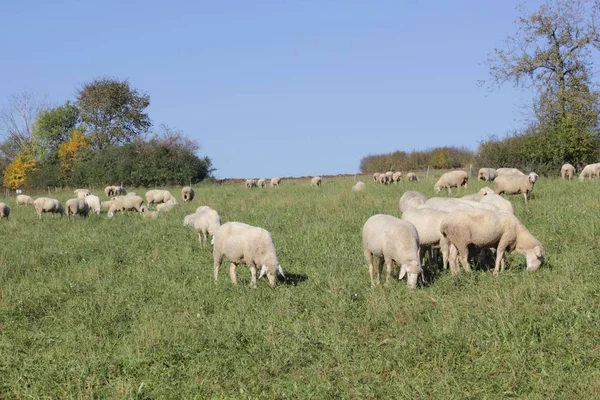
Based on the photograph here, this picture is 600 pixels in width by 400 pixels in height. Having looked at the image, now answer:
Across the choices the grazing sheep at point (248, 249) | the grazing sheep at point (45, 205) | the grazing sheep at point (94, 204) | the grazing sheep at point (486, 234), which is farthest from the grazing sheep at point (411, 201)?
the grazing sheep at point (45, 205)

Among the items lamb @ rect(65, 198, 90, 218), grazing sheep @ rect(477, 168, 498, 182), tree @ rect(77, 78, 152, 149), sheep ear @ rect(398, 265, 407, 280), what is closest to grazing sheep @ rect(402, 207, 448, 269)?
sheep ear @ rect(398, 265, 407, 280)

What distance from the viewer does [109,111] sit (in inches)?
2687

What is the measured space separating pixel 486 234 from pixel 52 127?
6921cm

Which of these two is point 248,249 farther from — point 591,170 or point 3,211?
point 591,170

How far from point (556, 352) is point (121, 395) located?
17.1 feet

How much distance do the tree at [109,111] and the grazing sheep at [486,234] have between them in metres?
61.7

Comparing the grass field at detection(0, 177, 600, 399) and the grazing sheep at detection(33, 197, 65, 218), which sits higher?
the grazing sheep at detection(33, 197, 65, 218)

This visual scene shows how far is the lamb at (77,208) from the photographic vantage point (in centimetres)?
2628

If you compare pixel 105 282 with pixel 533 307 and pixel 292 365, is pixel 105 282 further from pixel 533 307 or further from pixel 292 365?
pixel 533 307

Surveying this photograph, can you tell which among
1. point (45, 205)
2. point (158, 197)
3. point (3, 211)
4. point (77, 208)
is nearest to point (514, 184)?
point (158, 197)

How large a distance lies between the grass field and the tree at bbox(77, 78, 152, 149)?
5666cm

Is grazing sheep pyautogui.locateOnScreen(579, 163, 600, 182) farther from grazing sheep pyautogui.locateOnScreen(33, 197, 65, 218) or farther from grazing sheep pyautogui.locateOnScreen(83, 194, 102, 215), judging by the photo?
grazing sheep pyautogui.locateOnScreen(33, 197, 65, 218)

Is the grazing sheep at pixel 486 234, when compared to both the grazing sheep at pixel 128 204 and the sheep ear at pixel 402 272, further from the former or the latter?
the grazing sheep at pixel 128 204

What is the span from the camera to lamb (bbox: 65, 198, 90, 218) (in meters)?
26.3
